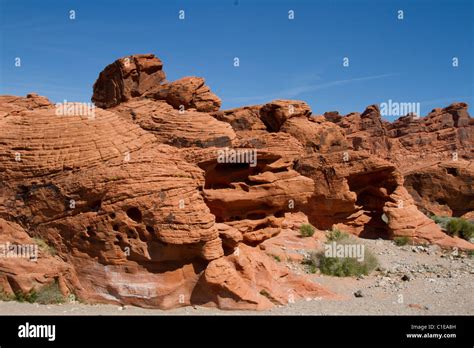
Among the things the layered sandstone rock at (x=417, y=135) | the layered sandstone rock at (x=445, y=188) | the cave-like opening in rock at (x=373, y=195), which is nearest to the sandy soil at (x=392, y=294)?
the cave-like opening in rock at (x=373, y=195)

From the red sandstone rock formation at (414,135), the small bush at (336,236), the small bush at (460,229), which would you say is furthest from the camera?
the red sandstone rock formation at (414,135)

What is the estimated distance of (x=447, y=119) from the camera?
5575 centimetres

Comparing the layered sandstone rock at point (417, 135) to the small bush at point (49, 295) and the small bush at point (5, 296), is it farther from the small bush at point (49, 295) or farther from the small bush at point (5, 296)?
the small bush at point (5, 296)


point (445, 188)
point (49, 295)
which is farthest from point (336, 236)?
point (445, 188)

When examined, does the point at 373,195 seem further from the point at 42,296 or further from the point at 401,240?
the point at 42,296

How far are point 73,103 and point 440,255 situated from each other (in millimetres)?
16576

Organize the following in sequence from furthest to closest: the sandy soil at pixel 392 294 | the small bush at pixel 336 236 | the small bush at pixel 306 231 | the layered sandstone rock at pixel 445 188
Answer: the layered sandstone rock at pixel 445 188, the small bush at pixel 306 231, the small bush at pixel 336 236, the sandy soil at pixel 392 294

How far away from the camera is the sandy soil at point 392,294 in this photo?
9906 millimetres

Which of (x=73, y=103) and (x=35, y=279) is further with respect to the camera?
(x=73, y=103)

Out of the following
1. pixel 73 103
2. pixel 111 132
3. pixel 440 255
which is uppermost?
pixel 73 103
